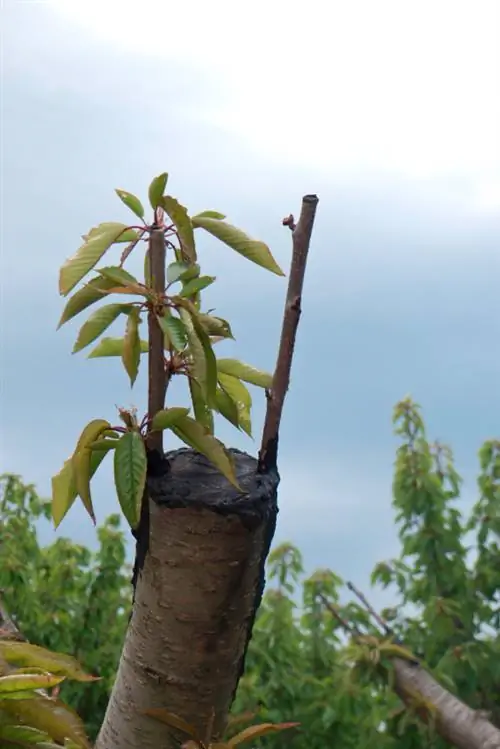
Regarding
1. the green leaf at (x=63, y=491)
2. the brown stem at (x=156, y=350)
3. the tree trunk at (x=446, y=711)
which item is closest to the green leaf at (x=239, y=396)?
the brown stem at (x=156, y=350)

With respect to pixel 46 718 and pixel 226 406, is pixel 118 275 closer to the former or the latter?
pixel 226 406

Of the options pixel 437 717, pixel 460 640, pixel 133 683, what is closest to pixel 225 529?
pixel 133 683

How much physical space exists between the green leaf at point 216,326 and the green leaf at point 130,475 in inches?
9.3

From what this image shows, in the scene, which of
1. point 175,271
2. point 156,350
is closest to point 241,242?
point 175,271

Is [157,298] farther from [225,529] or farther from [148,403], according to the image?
[225,529]

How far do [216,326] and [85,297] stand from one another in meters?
0.24

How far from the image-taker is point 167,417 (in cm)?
156

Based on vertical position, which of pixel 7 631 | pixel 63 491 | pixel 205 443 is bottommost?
pixel 7 631

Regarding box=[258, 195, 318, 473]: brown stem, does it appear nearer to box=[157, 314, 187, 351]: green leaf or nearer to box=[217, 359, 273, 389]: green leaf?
box=[217, 359, 273, 389]: green leaf

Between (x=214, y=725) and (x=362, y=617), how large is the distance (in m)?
3.82

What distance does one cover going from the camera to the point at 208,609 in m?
1.57

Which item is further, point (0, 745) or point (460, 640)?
point (460, 640)

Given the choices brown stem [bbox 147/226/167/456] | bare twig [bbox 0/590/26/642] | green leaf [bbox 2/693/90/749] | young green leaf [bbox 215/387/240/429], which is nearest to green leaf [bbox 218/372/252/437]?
young green leaf [bbox 215/387/240/429]

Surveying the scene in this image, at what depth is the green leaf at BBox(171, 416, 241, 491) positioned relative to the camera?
156 cm
